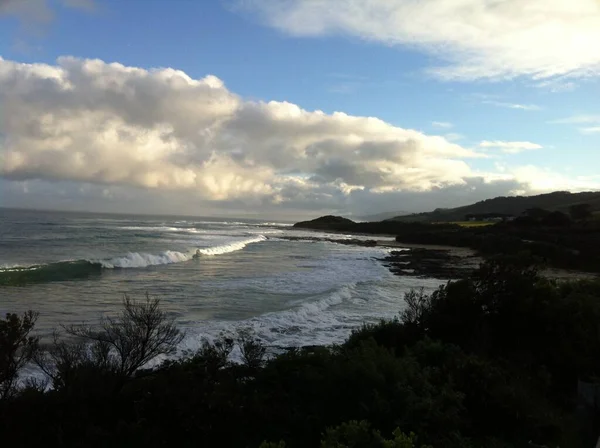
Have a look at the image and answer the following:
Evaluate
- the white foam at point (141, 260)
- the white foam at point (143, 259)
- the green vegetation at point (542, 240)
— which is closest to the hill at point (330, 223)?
the green vegetation at point (542, 240)

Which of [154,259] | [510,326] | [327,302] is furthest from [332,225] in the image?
[510,326]

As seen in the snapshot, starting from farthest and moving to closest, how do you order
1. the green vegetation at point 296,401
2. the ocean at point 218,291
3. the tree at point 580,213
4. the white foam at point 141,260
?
the tree at point 580,213 → the white foam at point 141,260 → the ocean at point 218,291 → the green vegetation at point 296,401

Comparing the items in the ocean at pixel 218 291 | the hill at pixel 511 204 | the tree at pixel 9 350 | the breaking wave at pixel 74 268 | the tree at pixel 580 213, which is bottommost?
the ocean at pixel 218 291

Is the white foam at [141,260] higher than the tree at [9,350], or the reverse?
the tree at [9,350]

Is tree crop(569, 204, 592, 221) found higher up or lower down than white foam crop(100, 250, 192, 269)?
higher up

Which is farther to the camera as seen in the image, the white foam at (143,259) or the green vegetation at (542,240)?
the green vegetation at (542,240)

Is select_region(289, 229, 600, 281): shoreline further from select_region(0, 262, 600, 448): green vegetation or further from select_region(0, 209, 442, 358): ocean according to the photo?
select_region(0, 262, 600, 448): green vegetation

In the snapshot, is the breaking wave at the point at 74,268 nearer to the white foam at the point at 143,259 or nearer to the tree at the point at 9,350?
the white foam at the point at 143,259

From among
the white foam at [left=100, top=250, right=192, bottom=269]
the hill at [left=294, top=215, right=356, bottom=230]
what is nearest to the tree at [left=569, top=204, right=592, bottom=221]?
the hill at [left=294, top=215, right=356, bottom=230]

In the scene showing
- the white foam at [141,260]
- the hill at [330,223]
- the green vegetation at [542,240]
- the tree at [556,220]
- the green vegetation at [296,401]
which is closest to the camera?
the green vegetation at [296,401]

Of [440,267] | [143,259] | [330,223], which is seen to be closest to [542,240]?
[440,267]

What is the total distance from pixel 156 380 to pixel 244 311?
11.1 metres

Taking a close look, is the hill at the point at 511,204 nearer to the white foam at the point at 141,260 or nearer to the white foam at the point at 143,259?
the white foam at the point at 143,259

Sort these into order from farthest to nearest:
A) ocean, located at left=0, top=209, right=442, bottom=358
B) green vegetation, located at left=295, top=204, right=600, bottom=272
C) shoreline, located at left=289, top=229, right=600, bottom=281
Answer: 1. green vegetation, located at left=295, top=204, right=600, bottom=272
2. shoreline, located at left=289, top=229, right=600, bottom=281
3. ocean, located at left=0, top=209, right=442, bottom=358
